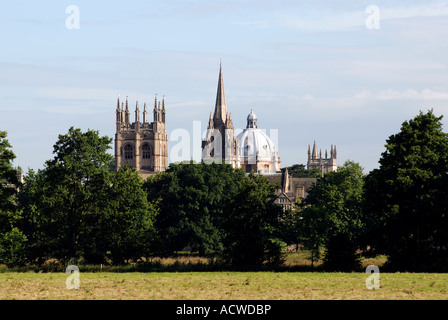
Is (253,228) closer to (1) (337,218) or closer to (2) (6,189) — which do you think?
(2) (6,189)

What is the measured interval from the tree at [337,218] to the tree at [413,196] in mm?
2931

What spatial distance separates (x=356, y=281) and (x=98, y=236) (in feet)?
85.5

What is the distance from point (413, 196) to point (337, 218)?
1260 inches

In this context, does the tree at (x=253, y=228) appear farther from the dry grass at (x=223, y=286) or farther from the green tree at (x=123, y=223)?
the dry grass at (x=223, y=286)

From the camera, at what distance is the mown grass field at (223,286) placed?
120ft

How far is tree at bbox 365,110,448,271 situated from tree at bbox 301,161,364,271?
2.93 metres

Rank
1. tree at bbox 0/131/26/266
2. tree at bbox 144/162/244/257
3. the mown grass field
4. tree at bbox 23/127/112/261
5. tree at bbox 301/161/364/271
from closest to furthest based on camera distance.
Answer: the mown grass field
tree at bbox 301/161/364/271
tree at bbox 0/131/26/266
tree at bbox 23/127/112/261
tree at bbox 144/162/244/257

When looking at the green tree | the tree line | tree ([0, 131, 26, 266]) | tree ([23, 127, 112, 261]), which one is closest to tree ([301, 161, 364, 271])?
the tree line

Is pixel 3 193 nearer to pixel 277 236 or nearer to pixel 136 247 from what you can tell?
pixel 136 247

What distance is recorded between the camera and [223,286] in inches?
1652

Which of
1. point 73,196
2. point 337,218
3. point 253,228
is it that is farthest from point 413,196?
point 337,218

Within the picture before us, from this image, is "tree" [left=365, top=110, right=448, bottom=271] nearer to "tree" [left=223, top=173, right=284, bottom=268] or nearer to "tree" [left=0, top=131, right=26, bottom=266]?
"tree" [left=223, top=173, right=284, bottom=268]

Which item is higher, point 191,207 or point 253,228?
point 191,207

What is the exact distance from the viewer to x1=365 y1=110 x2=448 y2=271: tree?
5612 centimetres
